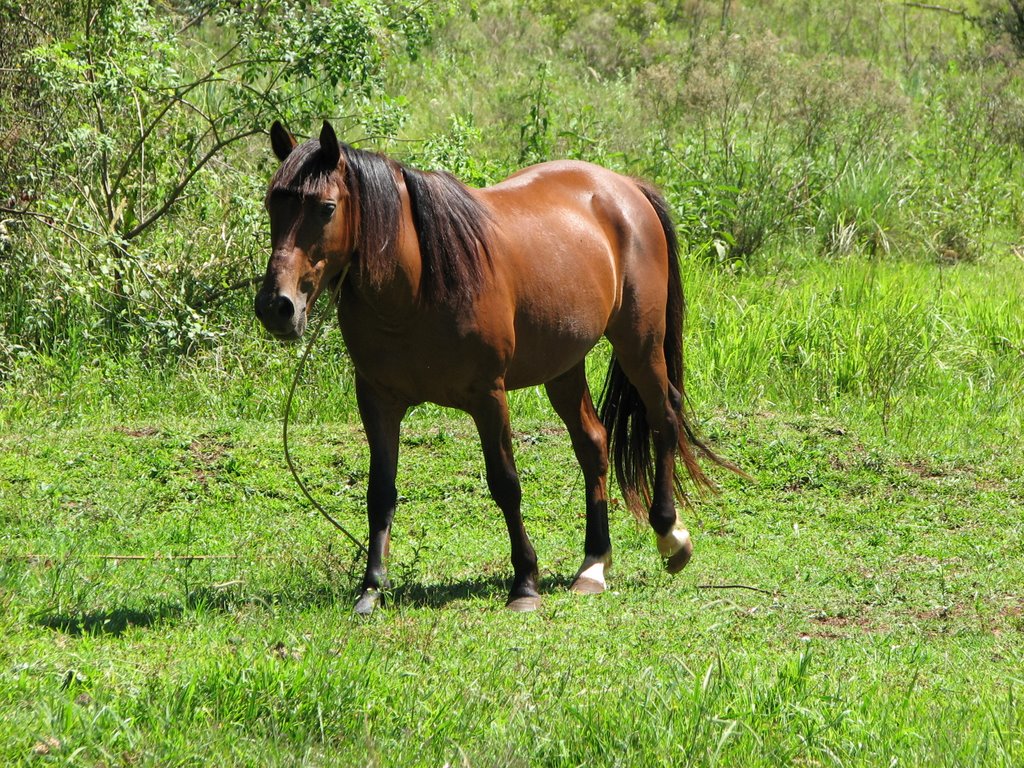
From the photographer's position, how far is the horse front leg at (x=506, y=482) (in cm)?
522

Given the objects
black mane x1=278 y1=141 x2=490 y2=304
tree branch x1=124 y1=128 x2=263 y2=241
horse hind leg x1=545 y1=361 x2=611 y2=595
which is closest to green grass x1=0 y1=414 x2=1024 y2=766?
horse hind leg x1=545 y1=361 x2=611 y2=595

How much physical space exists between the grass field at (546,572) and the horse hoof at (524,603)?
107mm

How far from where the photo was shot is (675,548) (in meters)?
6.03

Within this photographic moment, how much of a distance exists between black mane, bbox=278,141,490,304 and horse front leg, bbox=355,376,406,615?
1.71 feet

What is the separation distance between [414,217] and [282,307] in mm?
894

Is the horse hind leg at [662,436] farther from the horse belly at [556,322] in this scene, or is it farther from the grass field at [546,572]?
the horse belly at [556,322]

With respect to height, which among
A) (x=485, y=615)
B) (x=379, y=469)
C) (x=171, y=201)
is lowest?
(x=485, y=615)

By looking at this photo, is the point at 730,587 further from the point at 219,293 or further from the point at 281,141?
the point at 219,293

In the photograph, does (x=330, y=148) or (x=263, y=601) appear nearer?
(x=263, y=601)

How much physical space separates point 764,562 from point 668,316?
4.44 ft

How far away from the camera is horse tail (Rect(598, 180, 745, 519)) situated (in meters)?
6.50

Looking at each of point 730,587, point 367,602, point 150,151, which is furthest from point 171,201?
point 730,587

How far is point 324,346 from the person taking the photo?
916cm

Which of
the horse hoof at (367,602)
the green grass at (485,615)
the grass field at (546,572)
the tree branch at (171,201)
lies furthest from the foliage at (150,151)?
the horse hoof at (367,602)
